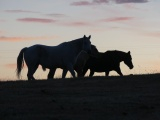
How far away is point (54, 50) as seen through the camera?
22.7 m

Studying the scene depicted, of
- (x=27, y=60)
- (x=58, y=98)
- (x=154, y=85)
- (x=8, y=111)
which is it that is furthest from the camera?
(x=27, y=60)

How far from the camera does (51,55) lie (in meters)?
22.7

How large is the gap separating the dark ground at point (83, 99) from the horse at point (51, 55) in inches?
182

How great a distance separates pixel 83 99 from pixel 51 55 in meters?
9.42

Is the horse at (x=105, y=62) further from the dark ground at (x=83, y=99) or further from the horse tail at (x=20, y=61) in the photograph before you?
the dark ground at (x=83, y=99)

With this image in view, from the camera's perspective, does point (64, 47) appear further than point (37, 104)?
Yes

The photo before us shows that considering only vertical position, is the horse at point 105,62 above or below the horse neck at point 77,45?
below

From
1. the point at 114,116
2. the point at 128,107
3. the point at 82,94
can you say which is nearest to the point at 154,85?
the point at 82,94

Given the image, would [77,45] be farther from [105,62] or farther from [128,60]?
[128,60]

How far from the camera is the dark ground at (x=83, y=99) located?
1136 cm

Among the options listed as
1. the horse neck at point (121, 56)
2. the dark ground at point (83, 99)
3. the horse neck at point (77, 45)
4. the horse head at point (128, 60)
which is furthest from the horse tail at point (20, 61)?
the horse head at point (128, 60)

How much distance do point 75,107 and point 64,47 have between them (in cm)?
1062

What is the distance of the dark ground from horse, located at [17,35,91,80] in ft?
15.2

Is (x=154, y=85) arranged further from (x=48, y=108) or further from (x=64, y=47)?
(x=64, y=47)
